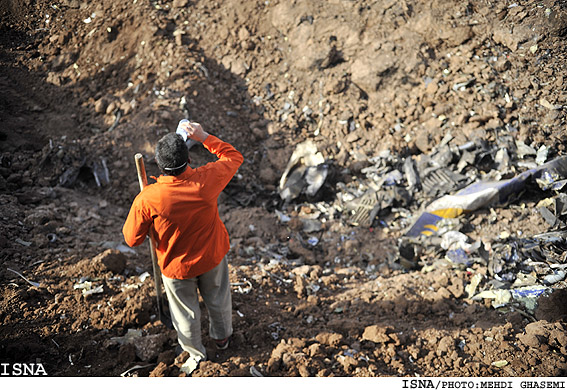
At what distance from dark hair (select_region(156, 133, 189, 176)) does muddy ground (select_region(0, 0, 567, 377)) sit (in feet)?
4.79

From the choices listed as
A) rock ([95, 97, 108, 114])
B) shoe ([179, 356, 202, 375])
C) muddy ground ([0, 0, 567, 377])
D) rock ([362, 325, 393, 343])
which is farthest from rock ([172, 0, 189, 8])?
rock ([362, 325, 393, 343])

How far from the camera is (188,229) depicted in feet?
8.29

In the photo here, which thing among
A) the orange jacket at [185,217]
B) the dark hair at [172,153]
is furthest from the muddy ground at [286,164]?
the dark hair at [172,153]

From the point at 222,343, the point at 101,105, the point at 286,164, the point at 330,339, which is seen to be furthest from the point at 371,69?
the point at 222,343

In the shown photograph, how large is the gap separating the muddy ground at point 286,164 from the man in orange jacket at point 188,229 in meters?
0.38

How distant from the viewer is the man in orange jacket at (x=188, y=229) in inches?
93.7

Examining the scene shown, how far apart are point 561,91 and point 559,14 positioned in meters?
1.01

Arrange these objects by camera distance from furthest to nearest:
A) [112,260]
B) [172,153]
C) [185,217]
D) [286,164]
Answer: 1. [286,164]
2. [112,260]
3. [185,217]
4. [172,153]

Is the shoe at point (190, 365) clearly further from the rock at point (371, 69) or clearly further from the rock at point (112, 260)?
the rock at point (371, 69)

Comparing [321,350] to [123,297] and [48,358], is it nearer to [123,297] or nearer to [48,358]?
[123,297]

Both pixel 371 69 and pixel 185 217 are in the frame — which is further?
pixel 371 69

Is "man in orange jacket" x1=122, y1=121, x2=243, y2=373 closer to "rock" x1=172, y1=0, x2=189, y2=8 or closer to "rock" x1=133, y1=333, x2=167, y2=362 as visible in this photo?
"rock" x1=133, y1=333, x2=167, y2=362

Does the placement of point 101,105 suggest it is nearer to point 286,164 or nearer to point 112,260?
point 286,164

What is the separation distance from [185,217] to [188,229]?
0.10 meters
